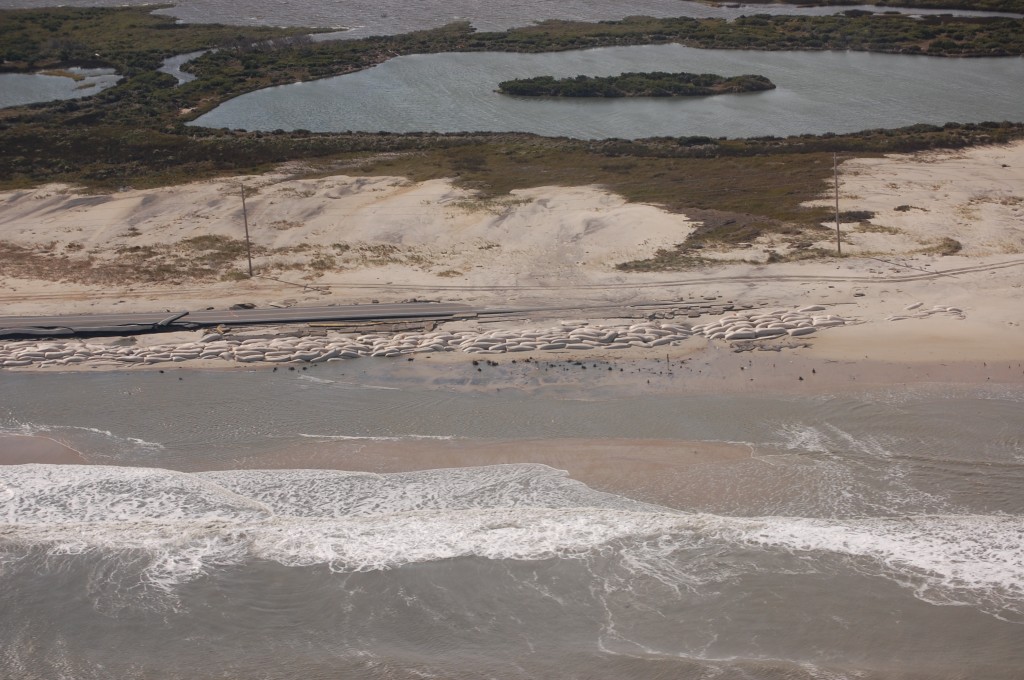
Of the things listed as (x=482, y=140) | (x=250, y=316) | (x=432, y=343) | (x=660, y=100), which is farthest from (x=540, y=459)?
(x=660, y=100)

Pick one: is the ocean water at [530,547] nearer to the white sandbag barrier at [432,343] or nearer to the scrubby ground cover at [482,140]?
the white sandbag barrier at [432,343]

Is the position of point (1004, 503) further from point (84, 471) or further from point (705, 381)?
point (84, 471)

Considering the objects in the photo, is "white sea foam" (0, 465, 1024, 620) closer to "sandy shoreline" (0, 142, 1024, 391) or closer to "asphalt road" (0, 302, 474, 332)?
"sandy shoreline" (0, 142, 1024, 391)

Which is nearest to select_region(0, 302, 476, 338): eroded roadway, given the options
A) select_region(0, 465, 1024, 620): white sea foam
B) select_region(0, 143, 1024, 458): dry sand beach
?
select_region(0, 143, 1024, 458): dry sand beach

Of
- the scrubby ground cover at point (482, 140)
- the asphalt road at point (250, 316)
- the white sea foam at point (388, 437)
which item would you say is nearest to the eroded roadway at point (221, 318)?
the asphalt road at point (250, 316)

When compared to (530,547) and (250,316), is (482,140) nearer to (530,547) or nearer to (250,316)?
(250,316)

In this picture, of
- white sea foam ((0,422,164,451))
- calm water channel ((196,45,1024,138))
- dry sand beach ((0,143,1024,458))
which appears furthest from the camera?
calm water channel ((196,45,1024,138))
